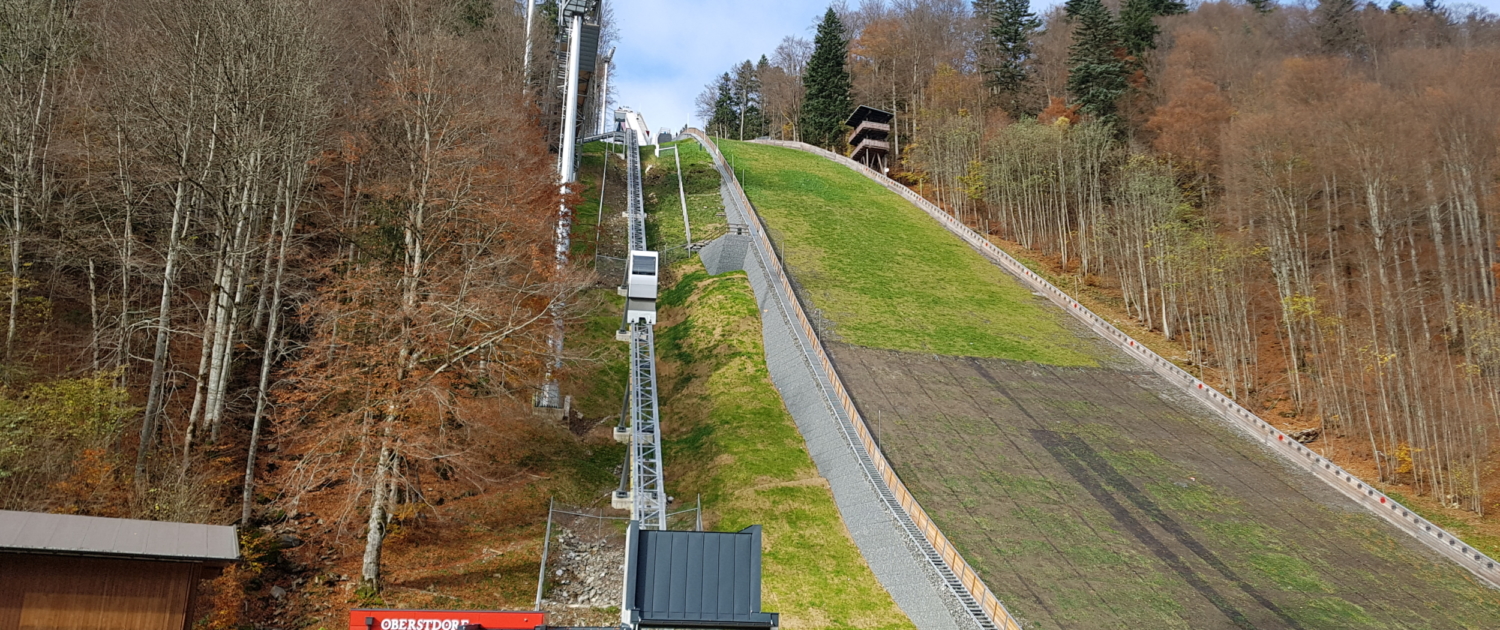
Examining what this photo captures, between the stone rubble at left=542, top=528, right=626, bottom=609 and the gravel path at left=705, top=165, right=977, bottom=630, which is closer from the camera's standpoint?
the stone rubble at left=542, top=528, right=626, bottom=609

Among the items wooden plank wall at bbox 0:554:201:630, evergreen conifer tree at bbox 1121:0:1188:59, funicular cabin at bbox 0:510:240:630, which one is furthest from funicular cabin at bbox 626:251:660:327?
evergreen conifer tree at bbox 1121:0:1188:59

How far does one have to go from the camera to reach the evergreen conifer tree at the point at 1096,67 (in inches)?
2061

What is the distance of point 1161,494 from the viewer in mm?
23078

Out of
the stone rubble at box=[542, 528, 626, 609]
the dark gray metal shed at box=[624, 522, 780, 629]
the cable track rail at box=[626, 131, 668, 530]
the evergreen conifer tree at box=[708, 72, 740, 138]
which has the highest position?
the evergreen conifer tree at box=[708, 72, 740, 138]

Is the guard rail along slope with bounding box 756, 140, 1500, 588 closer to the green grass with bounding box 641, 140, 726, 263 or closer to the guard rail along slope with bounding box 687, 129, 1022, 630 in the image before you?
the guard rail along slope with bounding box 687, 129, 1022, 630

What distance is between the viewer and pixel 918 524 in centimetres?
1947

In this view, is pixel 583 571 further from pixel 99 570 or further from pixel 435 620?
pixel 99 570

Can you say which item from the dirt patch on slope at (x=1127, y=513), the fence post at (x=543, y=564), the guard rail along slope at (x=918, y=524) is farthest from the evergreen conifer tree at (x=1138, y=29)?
the fence post at (x=543, y=564)

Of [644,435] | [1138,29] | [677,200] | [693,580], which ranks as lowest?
[693,580]

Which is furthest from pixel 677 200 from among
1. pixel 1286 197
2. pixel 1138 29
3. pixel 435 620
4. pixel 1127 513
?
pixel 435 620

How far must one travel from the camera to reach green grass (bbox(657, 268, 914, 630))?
18891mm

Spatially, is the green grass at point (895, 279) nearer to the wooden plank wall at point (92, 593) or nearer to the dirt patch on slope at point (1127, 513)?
the dirt patch on slope at point (1127, 513)

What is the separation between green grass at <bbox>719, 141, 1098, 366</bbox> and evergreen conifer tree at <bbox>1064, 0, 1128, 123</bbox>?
42.3 feet

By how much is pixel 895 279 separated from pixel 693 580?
99.3 feet
